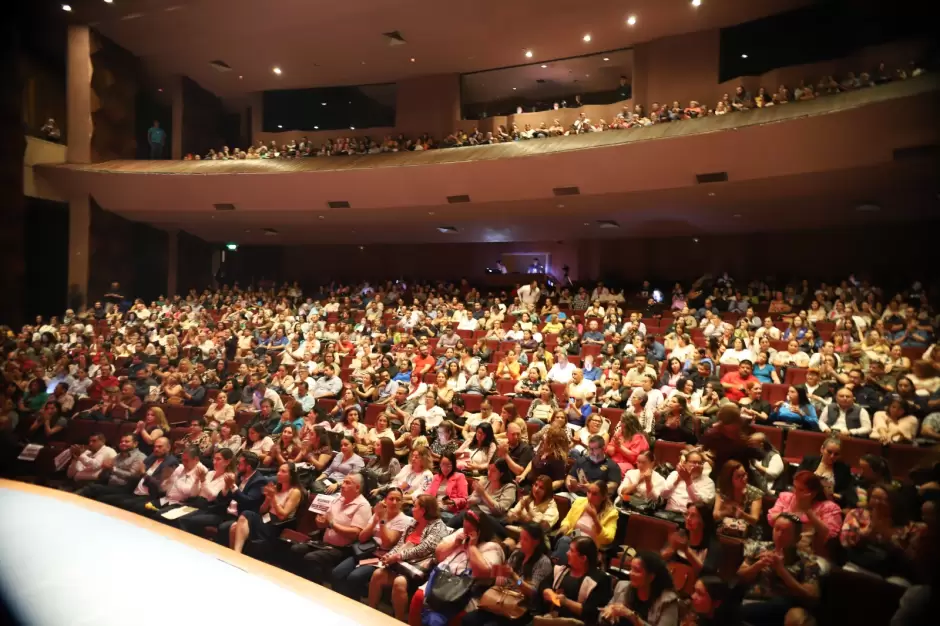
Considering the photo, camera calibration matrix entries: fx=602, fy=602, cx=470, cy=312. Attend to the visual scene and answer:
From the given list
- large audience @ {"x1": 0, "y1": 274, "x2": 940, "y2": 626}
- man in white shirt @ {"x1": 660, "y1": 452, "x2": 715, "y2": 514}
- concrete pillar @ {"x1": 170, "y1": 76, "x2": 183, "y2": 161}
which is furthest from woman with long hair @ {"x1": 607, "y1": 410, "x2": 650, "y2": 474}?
concrete pillar @ {"x1": 170, "y1": 76, "x2": 183, "y2": 161}

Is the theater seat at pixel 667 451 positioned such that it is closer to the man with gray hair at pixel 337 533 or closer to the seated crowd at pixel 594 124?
the man with gray hair at pixel 337 533

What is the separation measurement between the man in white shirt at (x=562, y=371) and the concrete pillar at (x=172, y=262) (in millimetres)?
9896

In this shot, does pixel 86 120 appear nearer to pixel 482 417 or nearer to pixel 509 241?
pixel 509 241

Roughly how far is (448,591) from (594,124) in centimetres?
927

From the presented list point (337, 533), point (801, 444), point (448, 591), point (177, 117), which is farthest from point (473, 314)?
point (177, 117)

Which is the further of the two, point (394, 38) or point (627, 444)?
point (394, 38)

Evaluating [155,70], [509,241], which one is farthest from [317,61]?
[509,241]

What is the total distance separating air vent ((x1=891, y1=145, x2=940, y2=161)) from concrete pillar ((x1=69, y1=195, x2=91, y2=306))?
12281 millimetres

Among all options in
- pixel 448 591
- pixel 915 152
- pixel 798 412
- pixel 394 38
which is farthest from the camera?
pixel 394 38

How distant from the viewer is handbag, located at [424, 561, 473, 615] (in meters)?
2.72

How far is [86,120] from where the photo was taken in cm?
1091

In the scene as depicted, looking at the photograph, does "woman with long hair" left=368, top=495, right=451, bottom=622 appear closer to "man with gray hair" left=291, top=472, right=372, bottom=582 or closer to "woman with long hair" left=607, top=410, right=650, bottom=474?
"man with gray hair" left=291, top=472, right=372, bottom=582

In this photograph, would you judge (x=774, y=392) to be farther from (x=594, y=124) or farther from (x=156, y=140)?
(x=156, y=140)

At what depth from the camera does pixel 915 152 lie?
5.71 metres
